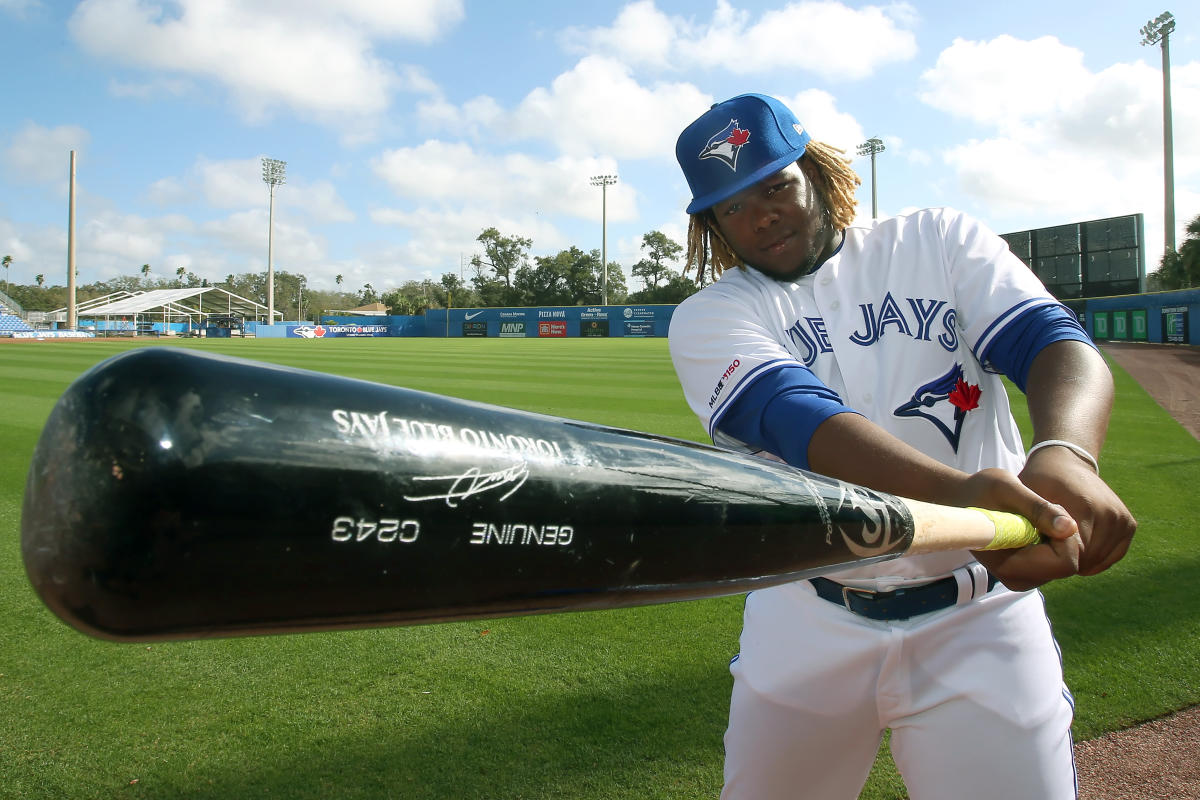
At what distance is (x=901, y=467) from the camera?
1233mm

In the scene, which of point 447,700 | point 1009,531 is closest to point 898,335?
point 1009,531

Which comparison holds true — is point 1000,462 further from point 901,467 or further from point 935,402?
point 901,467

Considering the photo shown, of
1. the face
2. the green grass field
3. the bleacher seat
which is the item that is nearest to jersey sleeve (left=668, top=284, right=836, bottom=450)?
the face

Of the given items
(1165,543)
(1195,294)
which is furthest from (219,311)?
(1165,543)

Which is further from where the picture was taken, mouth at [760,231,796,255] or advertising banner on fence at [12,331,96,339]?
advertising banner on fence at [12,331,96,339]

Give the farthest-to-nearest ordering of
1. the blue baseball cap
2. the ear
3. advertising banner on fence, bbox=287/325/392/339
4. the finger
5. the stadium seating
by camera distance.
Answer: advertising banner on fence, bbox=287/325/392/339 → the stadium seating → the ear → the blue baseball cap → the finger

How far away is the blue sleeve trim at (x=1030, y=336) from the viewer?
4.82 feet

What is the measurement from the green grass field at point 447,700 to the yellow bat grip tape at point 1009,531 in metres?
1.62

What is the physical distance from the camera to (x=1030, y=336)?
1485 mm

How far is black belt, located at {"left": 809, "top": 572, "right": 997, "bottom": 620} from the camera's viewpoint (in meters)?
1.49

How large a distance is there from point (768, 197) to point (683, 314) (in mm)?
335

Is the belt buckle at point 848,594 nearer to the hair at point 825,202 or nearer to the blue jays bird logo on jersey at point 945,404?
the blue jays bird logo on jersey at point 945,404

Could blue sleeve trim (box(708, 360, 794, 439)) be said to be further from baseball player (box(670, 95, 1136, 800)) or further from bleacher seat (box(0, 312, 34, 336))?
bleacher seat (box(0, 312, 34, 336))
